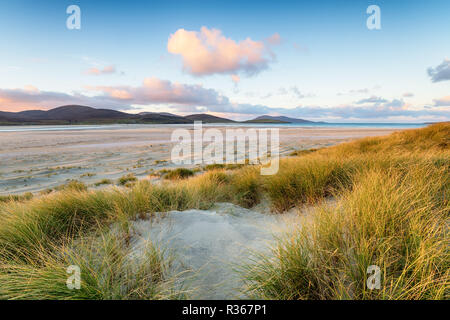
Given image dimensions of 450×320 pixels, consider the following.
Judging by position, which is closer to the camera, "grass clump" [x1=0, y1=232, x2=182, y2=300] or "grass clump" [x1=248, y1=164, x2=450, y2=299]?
"grass clump" [x1=248, y1=164, x2=450, y2=299]

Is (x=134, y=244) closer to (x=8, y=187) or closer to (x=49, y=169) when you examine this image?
(x=8, y=187)

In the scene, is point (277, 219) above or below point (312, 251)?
below

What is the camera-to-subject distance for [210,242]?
2.94 meters

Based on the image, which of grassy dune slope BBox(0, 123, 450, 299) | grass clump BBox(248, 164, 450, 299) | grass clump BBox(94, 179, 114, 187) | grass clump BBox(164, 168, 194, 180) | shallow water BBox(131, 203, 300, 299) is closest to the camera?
grass clump BBox(248, 164, 450, 299)

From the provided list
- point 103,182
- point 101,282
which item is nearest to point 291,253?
point 101,282

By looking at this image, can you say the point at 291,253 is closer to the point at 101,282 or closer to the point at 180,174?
the point at 101,282

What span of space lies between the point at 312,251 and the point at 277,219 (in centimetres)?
189

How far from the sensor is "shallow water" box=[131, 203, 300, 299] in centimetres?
216

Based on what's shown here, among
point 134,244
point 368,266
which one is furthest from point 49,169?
point 368,266

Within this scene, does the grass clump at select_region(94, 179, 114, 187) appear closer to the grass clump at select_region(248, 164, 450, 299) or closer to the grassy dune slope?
the grassy dune slope

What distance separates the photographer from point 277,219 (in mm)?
3953

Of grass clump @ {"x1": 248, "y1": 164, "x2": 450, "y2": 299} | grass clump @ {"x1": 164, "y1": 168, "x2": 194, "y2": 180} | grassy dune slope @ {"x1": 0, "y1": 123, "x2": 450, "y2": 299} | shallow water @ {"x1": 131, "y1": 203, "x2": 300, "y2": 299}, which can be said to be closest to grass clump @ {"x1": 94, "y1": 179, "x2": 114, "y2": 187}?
grass clump @ {"x1": 164, "y1": 168, "x2": 194, "y2": 180}

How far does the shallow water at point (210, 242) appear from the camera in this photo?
→ 7.09 ft

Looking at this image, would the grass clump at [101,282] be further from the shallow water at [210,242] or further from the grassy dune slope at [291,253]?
the shallow water at [210,242]
